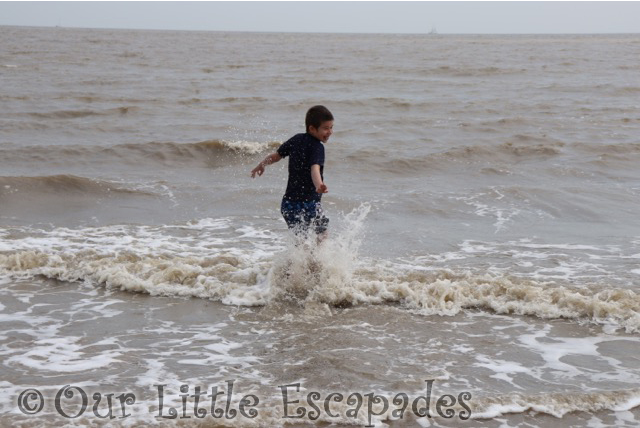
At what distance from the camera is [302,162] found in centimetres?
642

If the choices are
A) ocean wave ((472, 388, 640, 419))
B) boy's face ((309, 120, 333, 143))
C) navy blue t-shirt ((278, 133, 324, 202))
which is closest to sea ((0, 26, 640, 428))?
ocean wave ((472, 388, 640, 419))

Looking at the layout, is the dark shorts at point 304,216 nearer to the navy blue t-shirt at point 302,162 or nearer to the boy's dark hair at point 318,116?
the navy blue t-shirt at point 302,162

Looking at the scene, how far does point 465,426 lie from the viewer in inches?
174

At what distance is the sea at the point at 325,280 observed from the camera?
4.67 metres

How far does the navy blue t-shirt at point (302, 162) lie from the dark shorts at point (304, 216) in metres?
0.05

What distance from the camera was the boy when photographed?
633 centimetres

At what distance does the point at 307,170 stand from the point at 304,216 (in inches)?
15.1

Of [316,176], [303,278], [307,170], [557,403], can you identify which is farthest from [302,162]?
[557,403]

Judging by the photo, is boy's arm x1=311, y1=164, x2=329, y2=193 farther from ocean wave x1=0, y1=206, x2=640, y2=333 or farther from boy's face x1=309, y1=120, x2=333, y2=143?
ocean wave x1=0, y1=206, x2=640, y2=333

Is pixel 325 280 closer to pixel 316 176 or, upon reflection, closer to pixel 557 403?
pixel 316 176

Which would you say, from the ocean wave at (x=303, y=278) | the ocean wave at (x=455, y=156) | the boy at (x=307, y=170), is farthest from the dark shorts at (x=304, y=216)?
the ocean wave at (x=455, y=156)

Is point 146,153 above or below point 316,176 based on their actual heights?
above

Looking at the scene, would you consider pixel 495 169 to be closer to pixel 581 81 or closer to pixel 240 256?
pixel 240 256

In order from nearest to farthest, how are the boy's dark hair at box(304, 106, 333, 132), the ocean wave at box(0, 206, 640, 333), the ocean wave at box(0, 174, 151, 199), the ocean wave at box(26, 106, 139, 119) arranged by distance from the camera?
the boy's dark hair at box(304, 106, 333, 132) → the ocean wave at box(0, 206, 640, 333) → the ocean wave at box(0, 174, 151, 199) → the ocean wave at box(26, 106, 139, 119)
